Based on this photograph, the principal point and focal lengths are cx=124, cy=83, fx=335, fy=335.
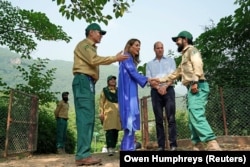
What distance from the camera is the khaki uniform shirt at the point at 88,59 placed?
428cm

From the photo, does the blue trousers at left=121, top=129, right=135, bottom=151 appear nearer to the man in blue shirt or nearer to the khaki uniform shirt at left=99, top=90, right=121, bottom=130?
the man in blue shirt

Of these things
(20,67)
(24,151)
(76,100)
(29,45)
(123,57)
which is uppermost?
(29,45)

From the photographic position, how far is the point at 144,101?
27.6 feet

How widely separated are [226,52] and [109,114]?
20.6 feet

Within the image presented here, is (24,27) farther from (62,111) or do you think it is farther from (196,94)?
(196,94)

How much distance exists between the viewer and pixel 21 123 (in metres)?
7.48

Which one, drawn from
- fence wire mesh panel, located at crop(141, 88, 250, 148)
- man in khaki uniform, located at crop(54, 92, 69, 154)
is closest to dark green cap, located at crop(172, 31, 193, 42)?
fence wire mesh panel, located at crop(141, 88, 250, 148)

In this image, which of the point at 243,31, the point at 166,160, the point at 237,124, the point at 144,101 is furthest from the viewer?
the point at 243,31

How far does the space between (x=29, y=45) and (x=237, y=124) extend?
7600 mm

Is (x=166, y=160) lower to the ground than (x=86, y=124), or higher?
lower

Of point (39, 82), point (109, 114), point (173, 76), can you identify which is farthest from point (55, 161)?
point (39, 82)

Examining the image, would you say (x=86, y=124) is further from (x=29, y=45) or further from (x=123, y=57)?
(x=29, y=45)

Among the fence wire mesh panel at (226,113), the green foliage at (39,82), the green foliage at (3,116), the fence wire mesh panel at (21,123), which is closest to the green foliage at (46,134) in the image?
the green foliage at (39,82)

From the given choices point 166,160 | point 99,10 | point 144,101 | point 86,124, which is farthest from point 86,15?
point 166,160
